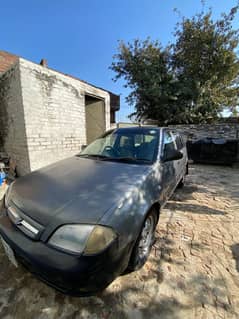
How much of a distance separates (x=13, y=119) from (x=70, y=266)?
4.69m

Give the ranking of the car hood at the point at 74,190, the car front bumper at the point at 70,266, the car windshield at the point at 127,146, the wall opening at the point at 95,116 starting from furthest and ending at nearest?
the wall opening at the point at 95,116 < the car windshield at the point at 127,146 < the car hood at the point at 74,190 < the car front bumper at the point at 70,266

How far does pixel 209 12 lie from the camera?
9.48m

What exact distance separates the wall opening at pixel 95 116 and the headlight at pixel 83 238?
5.54 m

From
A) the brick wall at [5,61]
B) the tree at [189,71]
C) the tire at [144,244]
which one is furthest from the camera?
the tree at [189,71]

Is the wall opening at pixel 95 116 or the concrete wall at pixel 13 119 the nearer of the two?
the concrete wall at pixel 13 119

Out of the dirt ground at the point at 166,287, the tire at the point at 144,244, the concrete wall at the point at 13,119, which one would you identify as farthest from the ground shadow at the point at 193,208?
the concrete wall at the point at 13,119

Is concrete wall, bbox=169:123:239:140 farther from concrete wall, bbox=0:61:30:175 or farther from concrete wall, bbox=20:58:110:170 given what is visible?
concrete wall, bbox=0:61:30:175

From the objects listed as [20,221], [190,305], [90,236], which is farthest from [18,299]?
[190,305]

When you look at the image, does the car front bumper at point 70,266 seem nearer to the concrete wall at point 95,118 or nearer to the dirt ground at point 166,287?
the dirt ground at point 166,287

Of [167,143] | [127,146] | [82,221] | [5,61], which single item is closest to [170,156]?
[167,143]

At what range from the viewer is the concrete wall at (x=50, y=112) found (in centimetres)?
381

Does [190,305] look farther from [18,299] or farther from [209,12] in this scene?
[209,12]

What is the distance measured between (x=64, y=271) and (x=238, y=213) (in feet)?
10.6

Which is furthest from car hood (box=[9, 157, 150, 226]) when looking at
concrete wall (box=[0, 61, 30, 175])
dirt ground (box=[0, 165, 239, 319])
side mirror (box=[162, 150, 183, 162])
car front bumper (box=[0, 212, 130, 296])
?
concrete wall (box=[0, 61, 30, 175])
